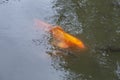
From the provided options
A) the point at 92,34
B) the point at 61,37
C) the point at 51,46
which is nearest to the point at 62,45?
the point at 51,46

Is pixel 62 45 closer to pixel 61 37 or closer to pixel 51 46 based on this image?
pixel 51 46

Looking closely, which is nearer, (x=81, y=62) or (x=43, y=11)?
(x=81, y=62)

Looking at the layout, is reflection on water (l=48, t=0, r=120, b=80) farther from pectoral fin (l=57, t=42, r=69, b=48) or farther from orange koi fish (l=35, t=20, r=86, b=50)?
pectoral fin (l=57, t=42, r=69, b=48)

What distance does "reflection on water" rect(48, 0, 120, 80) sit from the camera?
792 centimetres

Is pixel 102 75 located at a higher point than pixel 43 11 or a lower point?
lower

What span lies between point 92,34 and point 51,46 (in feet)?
4.81

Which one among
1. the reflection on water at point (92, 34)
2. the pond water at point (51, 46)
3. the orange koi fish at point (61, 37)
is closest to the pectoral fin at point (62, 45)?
the orange koi fish at point (61, 37)

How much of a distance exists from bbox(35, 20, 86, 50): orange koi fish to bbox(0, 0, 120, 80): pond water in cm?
19

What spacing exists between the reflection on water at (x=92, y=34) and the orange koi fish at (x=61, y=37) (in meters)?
0.24

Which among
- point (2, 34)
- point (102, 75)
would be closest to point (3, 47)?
point (2, 34)

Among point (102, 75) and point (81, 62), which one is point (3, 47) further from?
point (102, 75)

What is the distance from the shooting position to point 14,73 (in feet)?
24.7

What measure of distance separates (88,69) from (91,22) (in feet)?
8.11

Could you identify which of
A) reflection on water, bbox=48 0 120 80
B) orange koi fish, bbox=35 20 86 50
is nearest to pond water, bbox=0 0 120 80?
reflection on water, bbox=48 0 120 80
